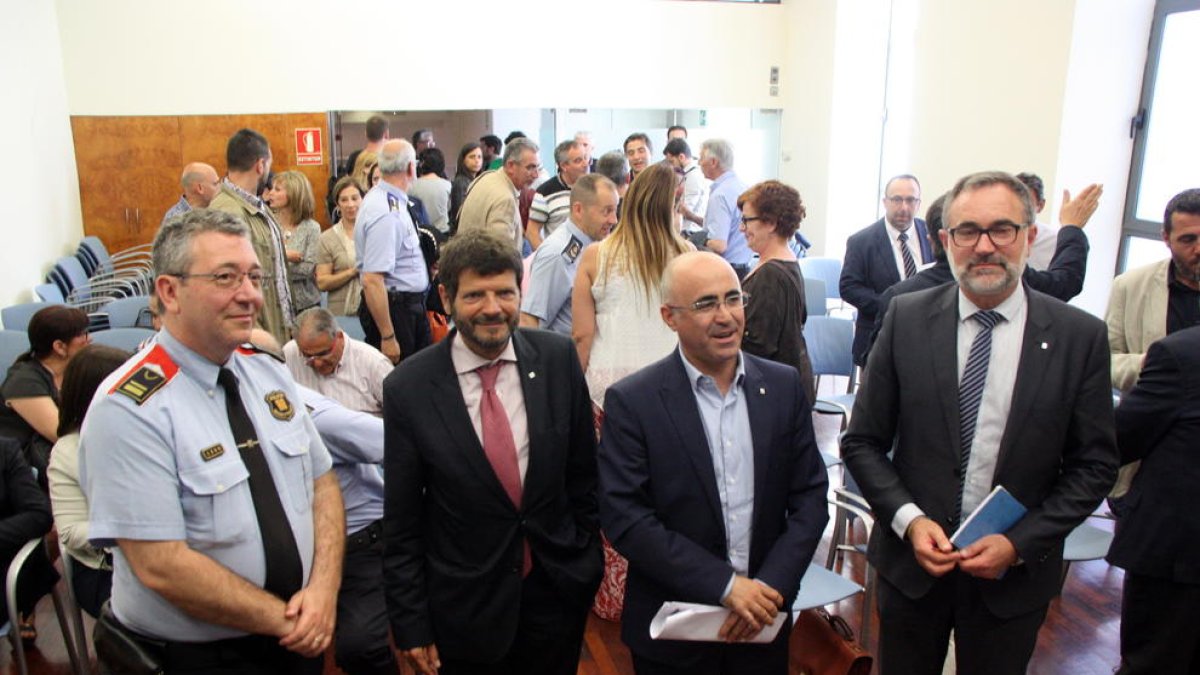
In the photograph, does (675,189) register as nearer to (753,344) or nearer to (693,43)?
(753,344)

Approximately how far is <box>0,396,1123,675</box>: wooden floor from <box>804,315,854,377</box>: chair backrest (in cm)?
122

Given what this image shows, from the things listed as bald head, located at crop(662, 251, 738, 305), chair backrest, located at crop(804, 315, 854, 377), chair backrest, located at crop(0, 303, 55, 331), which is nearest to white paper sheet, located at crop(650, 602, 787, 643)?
bald head, located at crop(662, 251, 738, 305)

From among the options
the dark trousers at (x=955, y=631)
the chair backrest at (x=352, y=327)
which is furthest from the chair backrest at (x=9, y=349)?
the dark trousers at (x=955, y=631)

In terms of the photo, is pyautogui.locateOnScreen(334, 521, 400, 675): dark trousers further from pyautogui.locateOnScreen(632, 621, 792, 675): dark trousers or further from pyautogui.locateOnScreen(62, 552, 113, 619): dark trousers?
pyautogui.locateOnScreen(632, 621, 792, 675): dark trousers

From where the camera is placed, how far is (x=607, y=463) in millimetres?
2039

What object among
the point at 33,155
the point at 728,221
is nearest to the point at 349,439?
the point at 728,221

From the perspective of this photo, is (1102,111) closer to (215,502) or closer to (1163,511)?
(1163,511)

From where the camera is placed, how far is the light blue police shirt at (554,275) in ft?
11.4

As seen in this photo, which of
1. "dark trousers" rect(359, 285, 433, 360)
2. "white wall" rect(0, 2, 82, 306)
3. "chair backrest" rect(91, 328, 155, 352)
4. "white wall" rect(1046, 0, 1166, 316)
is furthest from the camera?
"white wall" rect(0, 2, 82, 306)

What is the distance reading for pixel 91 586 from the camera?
2.71 m

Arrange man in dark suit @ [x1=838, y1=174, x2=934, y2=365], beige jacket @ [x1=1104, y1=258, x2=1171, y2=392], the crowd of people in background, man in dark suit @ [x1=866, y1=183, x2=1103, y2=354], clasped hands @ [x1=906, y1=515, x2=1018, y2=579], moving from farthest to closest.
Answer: man in dark suit @ [x1=838, y1=174, x2=934, y2=365]
man in dark suit @ [x1=866, y1=183, x2=1103, y2=354]
beige jacket @ [x1=1104, y1=258, x2=1171, y2=392]
clasped hands @ [x1=906, y1=515, x2=1018, y2=579]
the crowd of people in background

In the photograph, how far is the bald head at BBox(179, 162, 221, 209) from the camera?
489 cm

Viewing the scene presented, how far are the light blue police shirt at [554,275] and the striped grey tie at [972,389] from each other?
176cm

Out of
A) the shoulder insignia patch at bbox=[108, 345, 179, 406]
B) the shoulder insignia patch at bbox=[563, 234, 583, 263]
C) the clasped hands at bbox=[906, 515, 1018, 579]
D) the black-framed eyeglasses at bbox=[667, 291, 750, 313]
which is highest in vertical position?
the black-framed eyeglasses at bbox=[667, 291, 750, 313]
